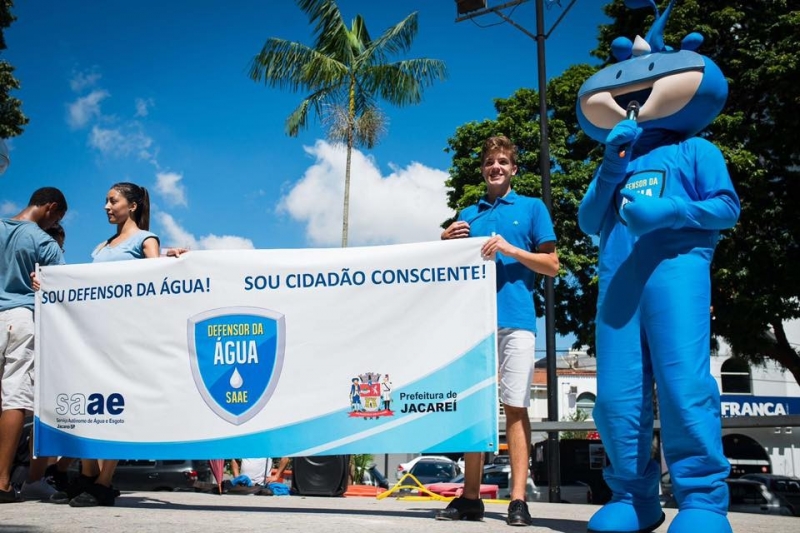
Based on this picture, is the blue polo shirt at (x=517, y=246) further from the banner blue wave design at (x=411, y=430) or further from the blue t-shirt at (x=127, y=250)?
the blue t-shirt at (x=127, y=250)

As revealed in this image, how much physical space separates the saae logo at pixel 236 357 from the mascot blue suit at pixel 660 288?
184cm

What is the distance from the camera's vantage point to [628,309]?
11.4ft

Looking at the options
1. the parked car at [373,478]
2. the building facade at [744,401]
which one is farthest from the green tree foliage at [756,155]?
the parked car at [373,478]

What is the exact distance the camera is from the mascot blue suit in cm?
318

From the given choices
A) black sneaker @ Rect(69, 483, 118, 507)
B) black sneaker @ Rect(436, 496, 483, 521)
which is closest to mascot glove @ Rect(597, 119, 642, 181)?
black sneaker @ Rect(436, 496, 483, 521)

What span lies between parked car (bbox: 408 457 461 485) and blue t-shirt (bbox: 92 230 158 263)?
1982 cm

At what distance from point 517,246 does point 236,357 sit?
1.73 m

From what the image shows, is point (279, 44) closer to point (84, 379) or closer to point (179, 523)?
point (84, 379)

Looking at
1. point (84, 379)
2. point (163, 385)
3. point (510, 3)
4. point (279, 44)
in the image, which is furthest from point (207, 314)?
point (279, 44)

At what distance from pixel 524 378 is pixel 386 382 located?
750 millimetres

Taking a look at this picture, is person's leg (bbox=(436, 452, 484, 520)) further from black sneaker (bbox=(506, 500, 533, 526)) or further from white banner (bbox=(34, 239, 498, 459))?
black sneaker (bbox=(506, 500, 533, 526))

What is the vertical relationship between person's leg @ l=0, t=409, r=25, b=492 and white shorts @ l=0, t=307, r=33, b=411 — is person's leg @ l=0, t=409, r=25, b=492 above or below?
below

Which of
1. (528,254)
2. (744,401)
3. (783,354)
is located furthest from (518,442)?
(744,401)

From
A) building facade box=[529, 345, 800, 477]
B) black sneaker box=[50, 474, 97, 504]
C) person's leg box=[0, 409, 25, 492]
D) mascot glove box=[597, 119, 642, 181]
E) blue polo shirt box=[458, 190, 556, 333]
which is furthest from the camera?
building facade box=[529, 345, 800, 477]
